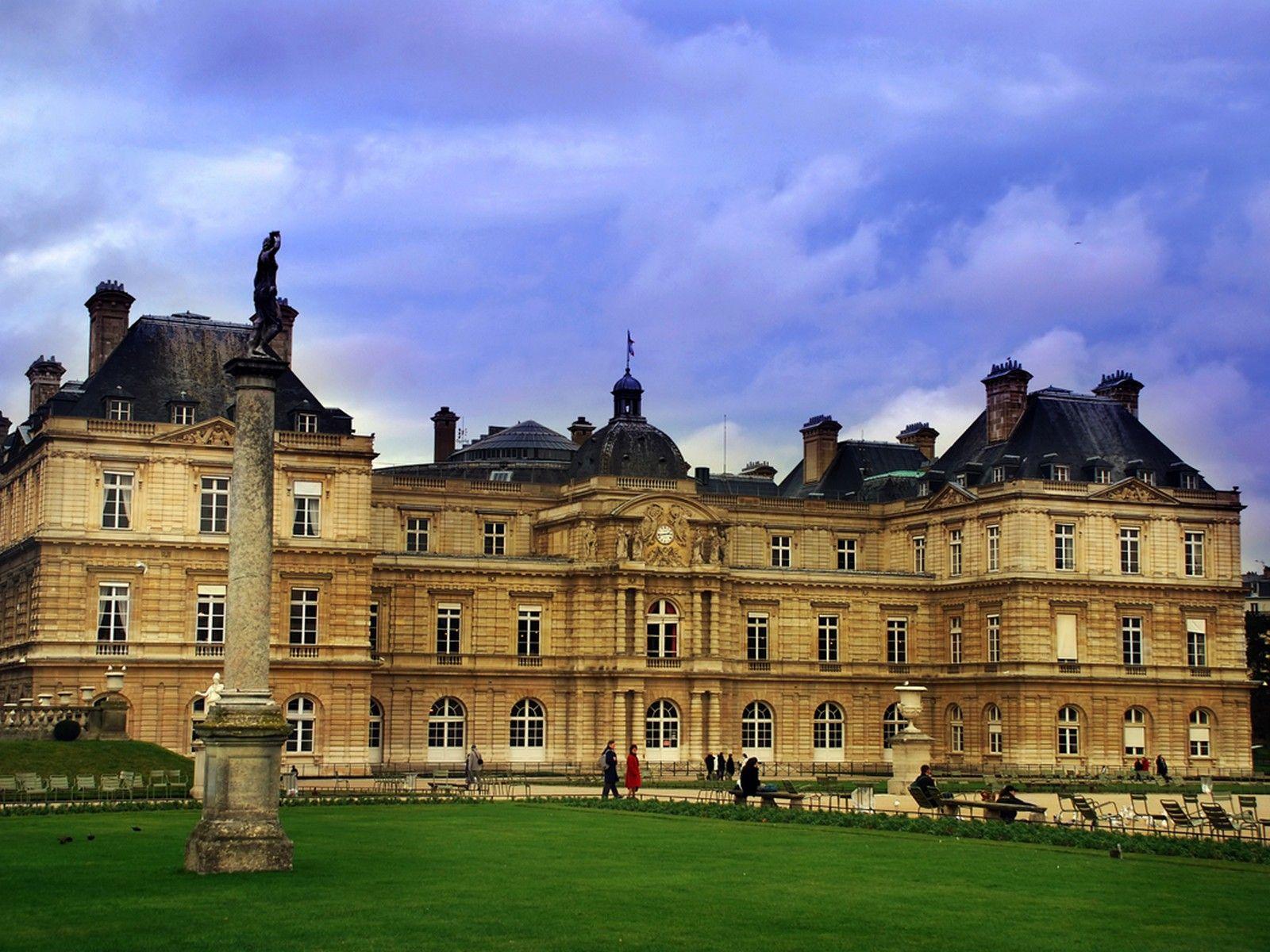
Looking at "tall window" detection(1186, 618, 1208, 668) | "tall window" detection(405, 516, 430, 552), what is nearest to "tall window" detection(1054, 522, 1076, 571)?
"tall window" detection(1186, 618, 1208, 668)

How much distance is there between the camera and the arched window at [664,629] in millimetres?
81438

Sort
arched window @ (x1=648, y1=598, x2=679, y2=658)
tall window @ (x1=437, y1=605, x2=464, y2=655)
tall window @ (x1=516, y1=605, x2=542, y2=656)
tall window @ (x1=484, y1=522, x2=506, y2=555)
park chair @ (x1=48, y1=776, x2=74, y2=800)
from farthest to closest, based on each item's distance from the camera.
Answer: tall window @ (x1=484, y1=522, x2=506, y2=555), arched window @ (x1=648, y1=598, x2=679, y2=658), tall window @ (x1=516, y1=605, x2=542, y2=656), tall window @ (x1=437, y1=605, x2=464, y2=655), park chair @ (x1=48, y1=776, x2=74, y2=800)

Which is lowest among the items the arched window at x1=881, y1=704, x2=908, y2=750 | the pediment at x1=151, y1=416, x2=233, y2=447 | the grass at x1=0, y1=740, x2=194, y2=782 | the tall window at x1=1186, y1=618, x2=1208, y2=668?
the grass at x1=0, y1=740, x2=194, y2=782

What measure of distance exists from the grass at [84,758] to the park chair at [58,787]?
2.33 meters

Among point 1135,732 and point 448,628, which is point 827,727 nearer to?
point 1135,732

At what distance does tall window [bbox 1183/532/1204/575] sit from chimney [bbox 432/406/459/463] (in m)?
35.4

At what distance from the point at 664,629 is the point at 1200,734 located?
2448 cm

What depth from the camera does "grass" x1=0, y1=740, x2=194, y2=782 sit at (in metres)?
52.1

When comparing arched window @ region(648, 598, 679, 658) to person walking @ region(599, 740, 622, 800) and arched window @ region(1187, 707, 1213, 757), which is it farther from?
person walking @ region(599, 740, 622, 800)

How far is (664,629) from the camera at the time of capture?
8169 cm

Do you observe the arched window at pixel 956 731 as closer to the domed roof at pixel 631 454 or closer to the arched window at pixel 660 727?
the arched window at pixel 660 727

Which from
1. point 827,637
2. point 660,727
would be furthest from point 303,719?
point 827,637

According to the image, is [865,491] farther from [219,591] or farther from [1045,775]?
[219,591]

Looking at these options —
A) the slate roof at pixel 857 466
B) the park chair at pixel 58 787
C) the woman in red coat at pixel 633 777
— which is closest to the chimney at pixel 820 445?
the slate roof at pixel 857 466
